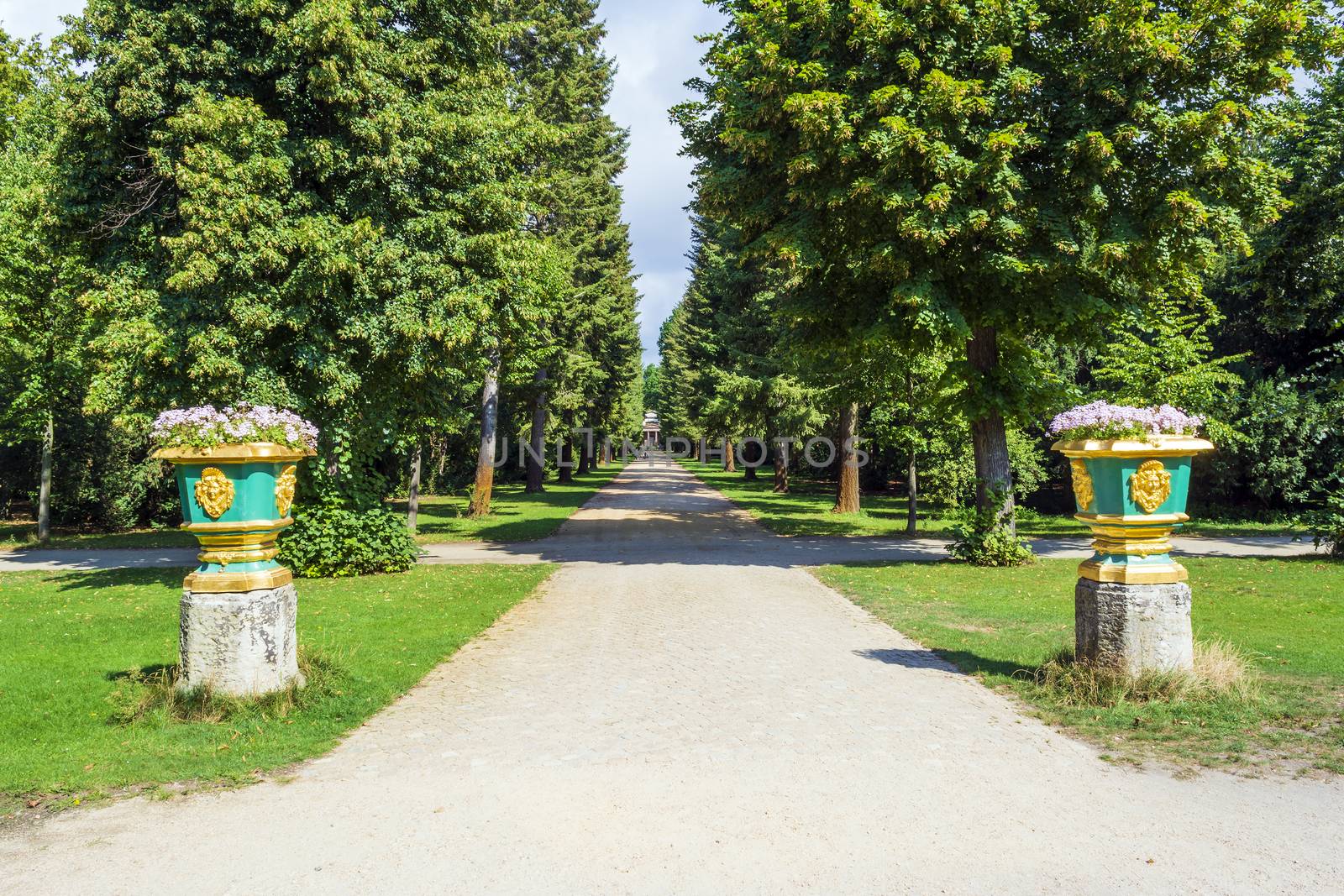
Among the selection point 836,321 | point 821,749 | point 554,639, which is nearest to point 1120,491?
point 821,749

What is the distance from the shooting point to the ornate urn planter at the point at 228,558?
5816 mm

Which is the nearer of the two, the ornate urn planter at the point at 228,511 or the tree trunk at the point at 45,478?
the ornate urn planter at the point at 228,511

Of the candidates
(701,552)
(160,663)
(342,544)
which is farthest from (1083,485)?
(342,544)

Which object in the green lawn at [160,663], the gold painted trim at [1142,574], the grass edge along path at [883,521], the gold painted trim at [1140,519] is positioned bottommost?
the green lawn at [160,663]

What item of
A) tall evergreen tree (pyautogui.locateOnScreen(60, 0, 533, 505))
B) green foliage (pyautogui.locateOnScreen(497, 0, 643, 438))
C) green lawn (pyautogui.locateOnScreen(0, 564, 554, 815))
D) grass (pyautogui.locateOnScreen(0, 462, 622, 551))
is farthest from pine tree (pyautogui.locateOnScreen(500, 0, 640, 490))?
green lawn (pyautogui.locateOnScreen(0, 564, 554, 815))

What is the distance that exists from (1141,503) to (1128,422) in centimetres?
58

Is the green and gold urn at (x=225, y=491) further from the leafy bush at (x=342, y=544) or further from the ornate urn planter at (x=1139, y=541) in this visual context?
the leafy bush at (x=342, y=544)

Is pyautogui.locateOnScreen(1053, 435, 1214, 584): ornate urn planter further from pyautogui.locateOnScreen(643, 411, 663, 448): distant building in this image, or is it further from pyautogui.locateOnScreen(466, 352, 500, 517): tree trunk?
pyautogui.locateOnScreen(643, 411, 663, 448): distant building

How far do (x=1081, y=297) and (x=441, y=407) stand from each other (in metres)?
10.7

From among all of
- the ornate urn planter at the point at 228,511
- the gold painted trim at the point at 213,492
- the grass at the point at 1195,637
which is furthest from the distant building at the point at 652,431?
the gold painted trim at the point at 213,492

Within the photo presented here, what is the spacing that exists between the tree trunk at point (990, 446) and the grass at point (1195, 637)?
1.27m

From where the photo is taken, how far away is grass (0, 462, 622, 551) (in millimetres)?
18781

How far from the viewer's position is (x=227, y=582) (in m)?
5.82

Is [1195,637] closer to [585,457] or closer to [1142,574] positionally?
[1142,574]
